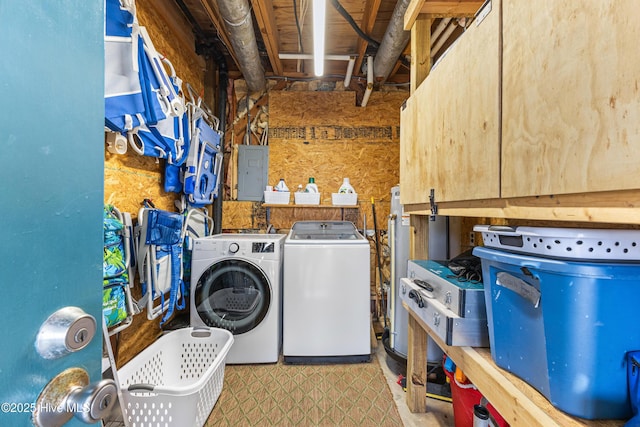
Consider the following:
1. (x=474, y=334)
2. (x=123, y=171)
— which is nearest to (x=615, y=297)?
(x=474, y=334)

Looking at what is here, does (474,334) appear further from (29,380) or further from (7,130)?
(7,130)

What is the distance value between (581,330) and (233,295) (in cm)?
212

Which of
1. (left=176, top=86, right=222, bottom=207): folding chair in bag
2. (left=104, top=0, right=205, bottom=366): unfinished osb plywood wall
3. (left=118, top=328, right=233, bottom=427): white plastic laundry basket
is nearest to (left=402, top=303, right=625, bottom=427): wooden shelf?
(left=118, top=328, right=233, bottom=427): white plastic laundry basket

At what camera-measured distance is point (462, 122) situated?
3.60 feet

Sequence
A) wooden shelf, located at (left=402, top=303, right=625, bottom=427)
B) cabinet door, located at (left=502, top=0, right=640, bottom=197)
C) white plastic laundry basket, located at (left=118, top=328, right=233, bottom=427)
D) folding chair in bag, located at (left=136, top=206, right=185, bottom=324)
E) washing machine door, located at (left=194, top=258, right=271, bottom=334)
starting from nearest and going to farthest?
cabinet door, located at (left=502, top=0, right=640, bottom=197)
wooden shelf, located at (left=402, top=303, right=625, bottom=427)
white plastic laundry basket, located at (left=118, top=328, right=233, bottom=427)
folding chair in bag, located at (left=136, top=206, right=185, bottom=324)
washing machine door, located at (left=194, top=258, right=271, bottom=334)

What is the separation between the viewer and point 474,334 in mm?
971

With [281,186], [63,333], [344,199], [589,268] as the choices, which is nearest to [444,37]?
[344,199]

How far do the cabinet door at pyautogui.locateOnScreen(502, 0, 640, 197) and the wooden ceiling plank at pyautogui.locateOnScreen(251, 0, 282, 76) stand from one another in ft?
5.99

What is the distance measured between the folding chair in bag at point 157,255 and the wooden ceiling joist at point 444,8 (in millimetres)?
1963

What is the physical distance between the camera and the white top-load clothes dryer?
7.15 ft

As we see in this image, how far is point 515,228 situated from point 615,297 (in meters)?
0.24

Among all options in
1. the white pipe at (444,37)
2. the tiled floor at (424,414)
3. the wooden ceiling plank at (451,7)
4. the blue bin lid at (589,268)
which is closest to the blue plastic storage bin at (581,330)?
the blue bin lid at (589,268)

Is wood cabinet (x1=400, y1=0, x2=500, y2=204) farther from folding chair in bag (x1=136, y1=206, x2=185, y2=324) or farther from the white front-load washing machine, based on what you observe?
folding chair in bag (x1=136, y1=206, x2=185, y2=324)

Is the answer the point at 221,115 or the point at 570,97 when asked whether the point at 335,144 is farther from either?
the point at 570,97
